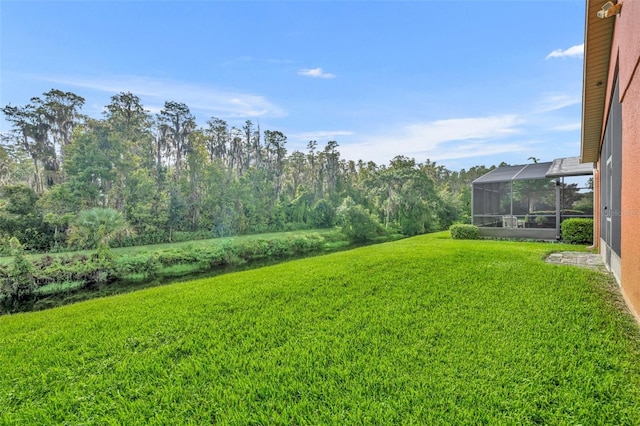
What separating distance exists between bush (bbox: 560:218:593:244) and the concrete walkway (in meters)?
2.82

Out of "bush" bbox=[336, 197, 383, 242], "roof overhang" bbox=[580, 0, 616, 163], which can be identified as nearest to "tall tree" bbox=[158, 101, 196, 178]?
"bush" bbox=[336, 197, 383, 242]

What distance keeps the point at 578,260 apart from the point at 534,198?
11.7 m

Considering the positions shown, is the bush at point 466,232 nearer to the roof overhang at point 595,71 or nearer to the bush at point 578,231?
the bush at point 578,231

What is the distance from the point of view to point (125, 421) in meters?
1.90

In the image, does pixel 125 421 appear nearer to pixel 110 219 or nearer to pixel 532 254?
pixel 532 254

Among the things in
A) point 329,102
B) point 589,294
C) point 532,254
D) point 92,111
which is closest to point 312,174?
point 329,102

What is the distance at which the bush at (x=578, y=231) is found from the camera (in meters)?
9.28

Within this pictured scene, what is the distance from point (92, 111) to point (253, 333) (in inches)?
789

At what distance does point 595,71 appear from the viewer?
4820 millimetres

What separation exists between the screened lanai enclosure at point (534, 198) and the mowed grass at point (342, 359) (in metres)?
7.67

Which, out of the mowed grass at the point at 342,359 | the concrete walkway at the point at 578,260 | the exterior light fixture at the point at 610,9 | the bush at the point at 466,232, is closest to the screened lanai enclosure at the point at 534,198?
the bush at the point at 466,232

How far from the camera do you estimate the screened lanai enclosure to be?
10766 mm

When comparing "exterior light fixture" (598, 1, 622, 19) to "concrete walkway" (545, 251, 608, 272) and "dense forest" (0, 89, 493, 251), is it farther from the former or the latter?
"dense forest" (0, 89, 493, 251)

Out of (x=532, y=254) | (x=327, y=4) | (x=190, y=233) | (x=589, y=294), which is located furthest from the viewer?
(x=190, y=233)
